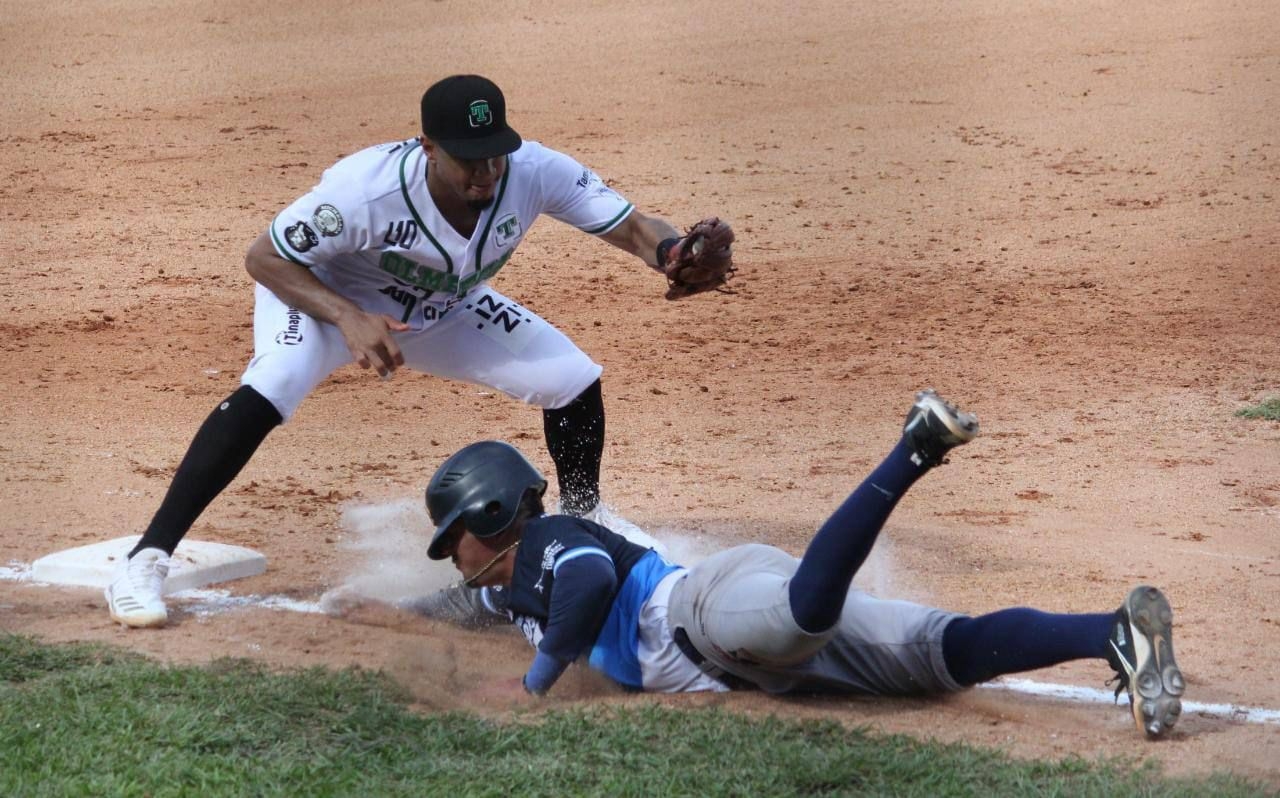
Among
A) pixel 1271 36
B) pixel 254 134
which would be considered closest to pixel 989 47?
pixel 1271 36

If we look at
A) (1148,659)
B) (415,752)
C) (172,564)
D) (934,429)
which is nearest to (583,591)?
(415,752)

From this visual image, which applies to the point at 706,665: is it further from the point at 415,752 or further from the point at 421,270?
the point at 421,270

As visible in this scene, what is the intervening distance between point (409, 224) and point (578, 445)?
773mm

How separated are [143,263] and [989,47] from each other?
18.9 feet

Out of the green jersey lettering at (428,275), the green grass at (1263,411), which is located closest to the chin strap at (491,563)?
the green jersey lettering at (428,275)

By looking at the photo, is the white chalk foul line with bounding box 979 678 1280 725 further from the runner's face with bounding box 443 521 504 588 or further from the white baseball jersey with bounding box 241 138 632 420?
the white baseball jersey with bounding box 241 138 632 420

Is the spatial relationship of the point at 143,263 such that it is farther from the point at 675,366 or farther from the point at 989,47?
the point at 989,47

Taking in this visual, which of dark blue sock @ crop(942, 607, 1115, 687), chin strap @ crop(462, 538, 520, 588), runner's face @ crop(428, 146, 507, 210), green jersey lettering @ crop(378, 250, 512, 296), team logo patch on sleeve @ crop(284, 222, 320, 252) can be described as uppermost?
runner's face @ crop(428, 146, 507, 210)

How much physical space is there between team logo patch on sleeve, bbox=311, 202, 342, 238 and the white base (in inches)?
34.2

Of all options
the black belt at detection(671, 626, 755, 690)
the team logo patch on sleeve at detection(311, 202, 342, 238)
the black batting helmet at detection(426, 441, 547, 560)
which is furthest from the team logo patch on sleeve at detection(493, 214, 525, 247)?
the black belt at detection(671, 626, 755, 690)

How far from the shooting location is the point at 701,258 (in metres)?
3.85

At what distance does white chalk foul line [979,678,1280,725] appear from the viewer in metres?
3.06

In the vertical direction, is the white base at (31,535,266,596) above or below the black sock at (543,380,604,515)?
below

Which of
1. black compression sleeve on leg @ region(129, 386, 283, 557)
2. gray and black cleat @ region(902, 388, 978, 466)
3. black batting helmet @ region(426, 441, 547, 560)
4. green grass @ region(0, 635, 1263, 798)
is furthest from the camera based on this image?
black compression sleeve on leg @ region(129, 386, 283, 557)
